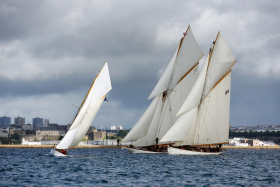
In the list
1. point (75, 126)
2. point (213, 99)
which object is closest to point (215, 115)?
point (213, 99)

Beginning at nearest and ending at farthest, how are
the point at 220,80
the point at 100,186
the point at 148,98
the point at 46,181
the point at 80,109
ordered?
the point at 100,186 → the point at 46,181 → the point at 80,109 → the point at 220,80 → the point at 148,98

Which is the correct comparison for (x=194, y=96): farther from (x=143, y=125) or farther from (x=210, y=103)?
(x=143, y=125)

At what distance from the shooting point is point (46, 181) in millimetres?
33969

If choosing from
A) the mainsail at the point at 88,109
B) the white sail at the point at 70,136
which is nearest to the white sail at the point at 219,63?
the mainsail at the point at 88,109

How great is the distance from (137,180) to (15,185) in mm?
11057

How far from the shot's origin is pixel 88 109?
61.1 meters

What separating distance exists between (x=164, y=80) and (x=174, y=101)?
4.81m

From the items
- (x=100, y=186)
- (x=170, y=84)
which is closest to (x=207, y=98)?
(x=170, y=84)

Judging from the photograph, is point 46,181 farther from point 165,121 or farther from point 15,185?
point 165,121

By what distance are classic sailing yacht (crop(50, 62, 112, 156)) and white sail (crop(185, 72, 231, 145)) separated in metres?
18.9

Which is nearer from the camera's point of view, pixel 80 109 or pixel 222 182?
pixel 222 182

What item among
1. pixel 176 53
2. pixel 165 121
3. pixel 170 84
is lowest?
pixel 165 121

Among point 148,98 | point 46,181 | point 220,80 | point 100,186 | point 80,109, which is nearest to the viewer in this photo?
point 100,186

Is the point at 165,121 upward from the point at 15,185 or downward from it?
upward
